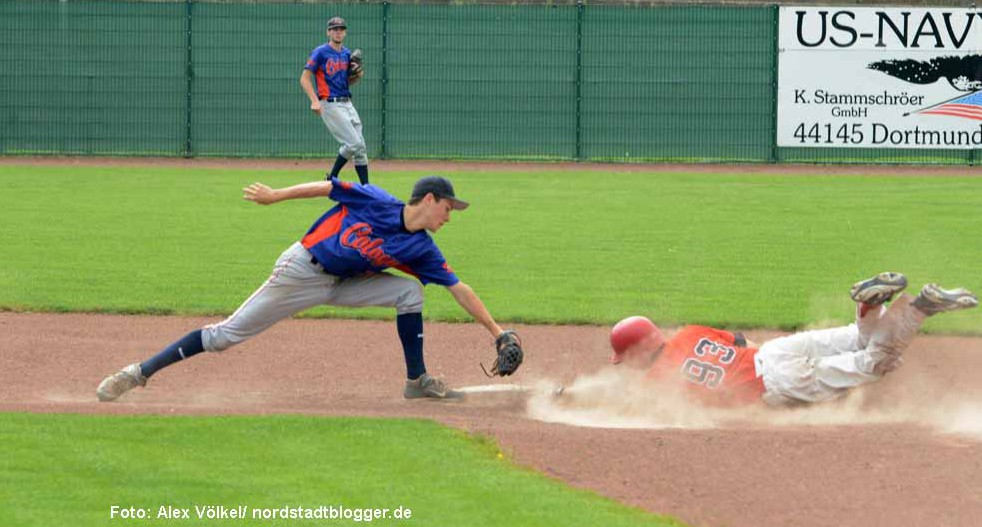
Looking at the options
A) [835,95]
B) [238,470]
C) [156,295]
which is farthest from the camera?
[835,95]

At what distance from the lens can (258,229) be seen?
17109mm

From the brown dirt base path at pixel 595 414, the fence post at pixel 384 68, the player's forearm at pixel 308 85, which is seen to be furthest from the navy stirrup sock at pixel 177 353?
the fence post at pixel 384 68

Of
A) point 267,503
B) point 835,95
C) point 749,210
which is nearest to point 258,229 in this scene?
point 749,210

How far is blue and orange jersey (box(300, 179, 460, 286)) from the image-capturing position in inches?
329

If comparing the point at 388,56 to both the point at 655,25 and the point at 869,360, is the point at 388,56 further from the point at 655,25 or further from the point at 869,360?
the point at 869,360

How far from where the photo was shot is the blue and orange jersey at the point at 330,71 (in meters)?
18.8

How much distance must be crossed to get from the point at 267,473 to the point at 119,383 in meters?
2.28

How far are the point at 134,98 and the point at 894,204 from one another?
14.4 metres

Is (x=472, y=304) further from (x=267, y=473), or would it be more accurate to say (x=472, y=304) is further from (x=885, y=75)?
→ (x=885, y=75)

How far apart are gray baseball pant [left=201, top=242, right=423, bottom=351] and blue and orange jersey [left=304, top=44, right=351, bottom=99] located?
34.0 feet

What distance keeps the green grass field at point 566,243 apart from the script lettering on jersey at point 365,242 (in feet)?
11.5

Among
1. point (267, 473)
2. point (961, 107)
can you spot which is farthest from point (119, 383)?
point (961, 107)

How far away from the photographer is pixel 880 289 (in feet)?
26.3

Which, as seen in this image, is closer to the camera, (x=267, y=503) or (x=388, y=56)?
(x=267, y=503)
